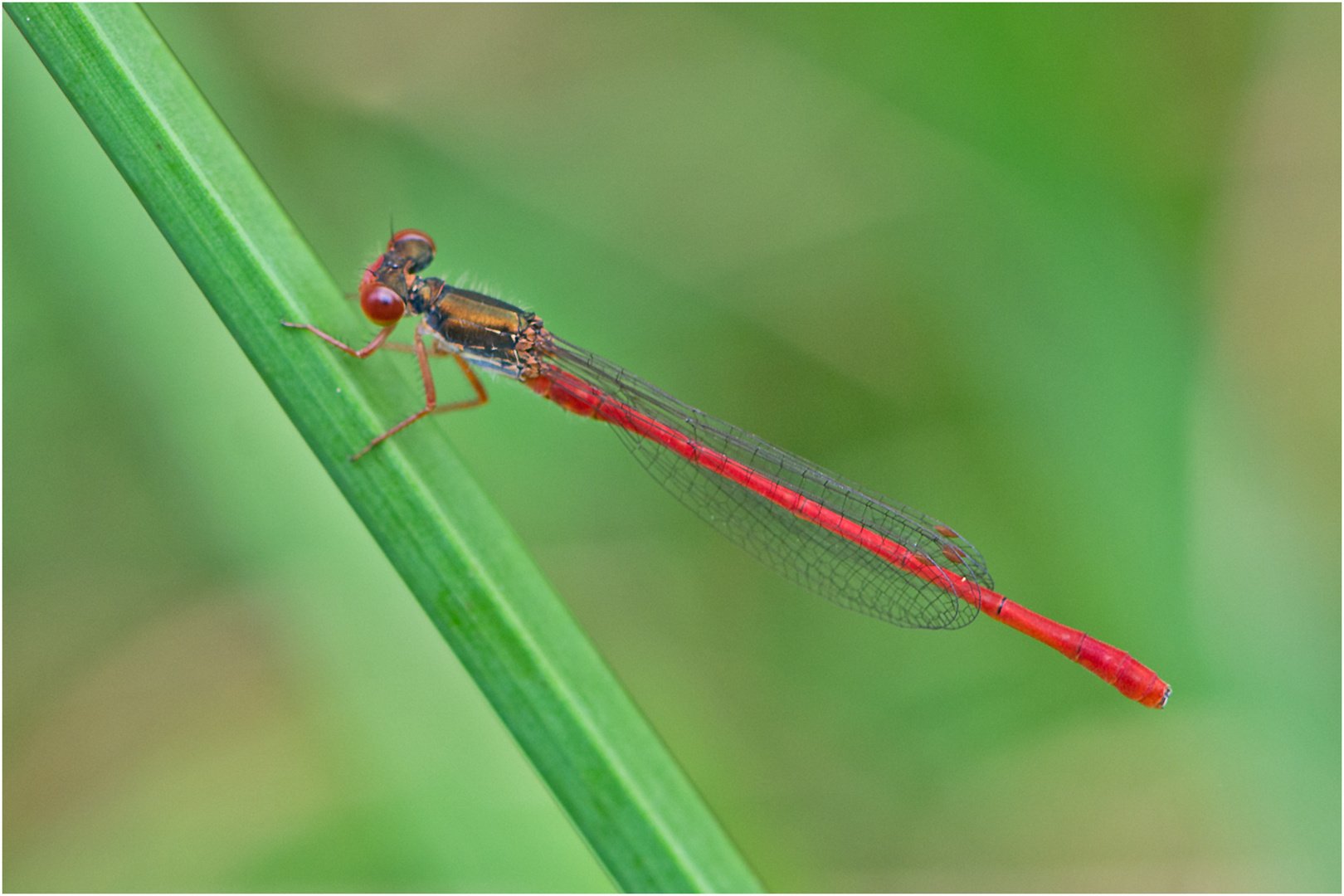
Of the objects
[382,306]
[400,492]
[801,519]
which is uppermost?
[382,306]

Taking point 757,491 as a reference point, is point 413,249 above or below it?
above

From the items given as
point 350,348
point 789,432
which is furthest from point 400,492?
point 789,432

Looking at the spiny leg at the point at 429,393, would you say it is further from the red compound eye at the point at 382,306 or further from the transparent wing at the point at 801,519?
the transparent wing at the point at 801,519

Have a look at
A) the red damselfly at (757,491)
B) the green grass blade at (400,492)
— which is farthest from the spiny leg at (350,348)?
the red damselfly at (757,491)

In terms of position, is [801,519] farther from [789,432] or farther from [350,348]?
[350,348]

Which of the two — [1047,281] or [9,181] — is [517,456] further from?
[1047,281]

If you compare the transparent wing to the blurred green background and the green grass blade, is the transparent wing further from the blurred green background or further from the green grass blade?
the green grass blade
